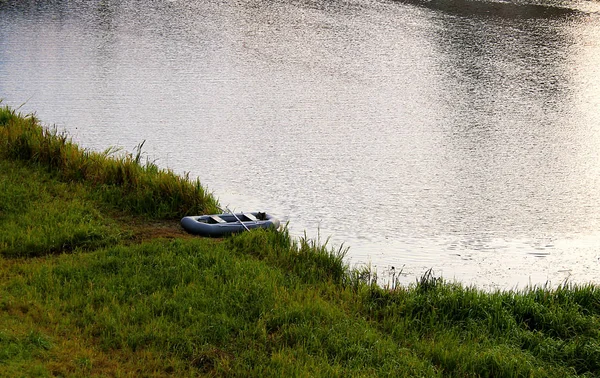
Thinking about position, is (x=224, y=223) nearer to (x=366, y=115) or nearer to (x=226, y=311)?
(x=226, y=311)

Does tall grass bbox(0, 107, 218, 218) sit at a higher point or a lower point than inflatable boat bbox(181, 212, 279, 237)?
higher

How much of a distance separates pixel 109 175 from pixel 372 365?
2.89m

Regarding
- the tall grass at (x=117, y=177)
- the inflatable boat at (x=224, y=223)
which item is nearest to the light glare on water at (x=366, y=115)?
the inflatable boat at (x=224, y=223)

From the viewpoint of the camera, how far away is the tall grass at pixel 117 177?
547 cm

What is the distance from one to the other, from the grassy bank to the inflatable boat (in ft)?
0.36

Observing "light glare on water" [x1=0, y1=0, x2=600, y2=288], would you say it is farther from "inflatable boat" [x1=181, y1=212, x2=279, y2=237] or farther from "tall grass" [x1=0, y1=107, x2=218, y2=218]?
"tall grass" [x1=0, y1=107, x2=218, y2=218]

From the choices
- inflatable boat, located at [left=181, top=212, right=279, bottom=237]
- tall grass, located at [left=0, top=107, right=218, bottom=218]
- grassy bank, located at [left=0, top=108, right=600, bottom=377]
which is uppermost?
tall grass, located at [left=0, top=107, right=218, bottom=218]

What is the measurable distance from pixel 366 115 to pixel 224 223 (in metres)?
4.24

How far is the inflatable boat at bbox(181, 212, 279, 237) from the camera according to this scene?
506cm

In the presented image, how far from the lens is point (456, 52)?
40.0 ft

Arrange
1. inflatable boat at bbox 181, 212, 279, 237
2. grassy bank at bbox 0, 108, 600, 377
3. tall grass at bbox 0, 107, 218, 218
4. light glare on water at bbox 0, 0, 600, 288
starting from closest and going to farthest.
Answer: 1. grassy bank at bbox 0, 108, 600, 377
2. inflatable boat at bbox 181, 212, 279, 237
3. tall grass at bbox 0, 107, 218, 218
4. light glare on water at bbox 0, 0, 600, 288

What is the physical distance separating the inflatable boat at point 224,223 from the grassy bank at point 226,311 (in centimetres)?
11

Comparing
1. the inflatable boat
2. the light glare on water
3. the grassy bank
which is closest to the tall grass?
the grassy bank

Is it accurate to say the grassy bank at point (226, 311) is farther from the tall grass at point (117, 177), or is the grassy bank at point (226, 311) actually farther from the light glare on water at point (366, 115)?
the light glare on water at point (366, 115)
